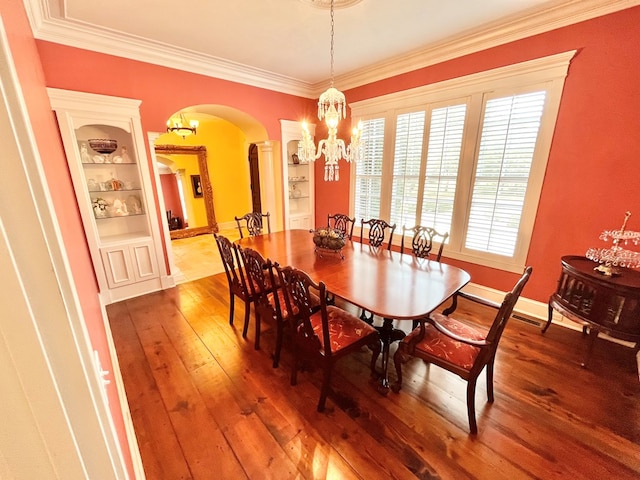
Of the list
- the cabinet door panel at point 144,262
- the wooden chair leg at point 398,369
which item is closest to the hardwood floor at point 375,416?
the wooden chair leg at point 398,369

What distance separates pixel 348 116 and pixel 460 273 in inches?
122

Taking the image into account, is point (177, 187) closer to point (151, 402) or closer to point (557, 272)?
point (151, 402)

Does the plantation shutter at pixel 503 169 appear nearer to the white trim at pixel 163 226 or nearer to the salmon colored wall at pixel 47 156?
the salmon colored wall at pixel 47 156

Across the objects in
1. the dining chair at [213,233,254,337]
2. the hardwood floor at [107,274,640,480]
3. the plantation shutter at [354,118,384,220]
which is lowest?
the hardwood floor at [107,274,640,480]

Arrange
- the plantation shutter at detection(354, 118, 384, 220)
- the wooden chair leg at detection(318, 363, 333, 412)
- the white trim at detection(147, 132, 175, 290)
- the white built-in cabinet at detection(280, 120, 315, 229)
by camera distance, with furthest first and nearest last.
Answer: the white built-in cabinet at detection(280, 120, 315, 229)
the plantation shutter at detection(354, 118, 384, 220)
the white trim at detection(147, 132, 175, 290)
the wooden chair leg at detection(318, 363, 333, 412)

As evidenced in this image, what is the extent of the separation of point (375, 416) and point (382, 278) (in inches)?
37.0

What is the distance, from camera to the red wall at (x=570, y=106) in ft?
7.02

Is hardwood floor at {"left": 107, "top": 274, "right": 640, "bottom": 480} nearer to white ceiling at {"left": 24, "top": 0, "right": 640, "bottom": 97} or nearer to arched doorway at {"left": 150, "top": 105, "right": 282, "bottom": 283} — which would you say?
arched doorway at {"left": 150, "top": 105, "right": 282, "bottom": 283}

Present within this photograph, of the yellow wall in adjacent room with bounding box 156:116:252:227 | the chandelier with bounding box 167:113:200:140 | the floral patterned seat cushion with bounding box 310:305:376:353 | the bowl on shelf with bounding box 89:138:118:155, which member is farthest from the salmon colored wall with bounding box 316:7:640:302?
the yellow wall in adjacent room with bounding box 156:116:252:227

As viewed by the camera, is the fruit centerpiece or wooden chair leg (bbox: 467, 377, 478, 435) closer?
wooden chair leg (bbox: 467, 377, 478, 435)

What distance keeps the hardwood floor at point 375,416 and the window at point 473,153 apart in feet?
3.93

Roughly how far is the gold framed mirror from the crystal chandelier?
21.9 feet

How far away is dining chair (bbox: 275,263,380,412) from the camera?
5.27 feet

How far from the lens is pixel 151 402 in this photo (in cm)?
184
